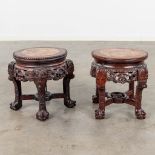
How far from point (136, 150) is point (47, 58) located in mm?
1059

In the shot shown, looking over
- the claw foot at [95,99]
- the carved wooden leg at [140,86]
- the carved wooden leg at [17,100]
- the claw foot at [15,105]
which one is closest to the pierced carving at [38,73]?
the carved wooden leg at [17,100]

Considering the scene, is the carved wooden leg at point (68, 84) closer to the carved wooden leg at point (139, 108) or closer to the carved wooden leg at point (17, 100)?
the carved wooden leg at point (17, 100)

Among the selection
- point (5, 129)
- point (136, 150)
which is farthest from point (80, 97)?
point (136, 150)

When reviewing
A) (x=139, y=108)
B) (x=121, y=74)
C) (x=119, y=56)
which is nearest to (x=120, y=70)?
(x=121, y=74)

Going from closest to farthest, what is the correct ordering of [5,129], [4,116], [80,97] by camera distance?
[5,129] → [4,116] → [80,97]

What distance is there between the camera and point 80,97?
3582 mm

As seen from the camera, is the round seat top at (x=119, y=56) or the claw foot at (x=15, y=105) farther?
the claw foot at (x=15, y=105)

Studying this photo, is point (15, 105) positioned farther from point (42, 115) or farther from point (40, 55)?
point (40, 55)
